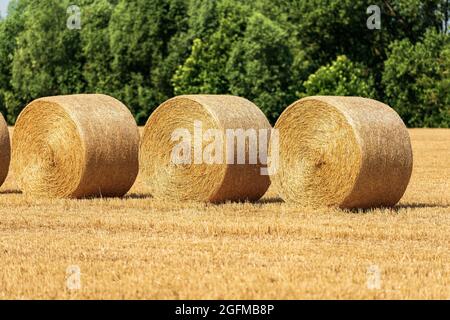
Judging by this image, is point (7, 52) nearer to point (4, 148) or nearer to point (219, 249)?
point (4, 148)

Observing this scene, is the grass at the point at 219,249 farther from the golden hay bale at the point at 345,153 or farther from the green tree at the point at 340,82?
the green tree at the point at 340,82

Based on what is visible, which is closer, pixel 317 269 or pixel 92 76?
pixel 317 269

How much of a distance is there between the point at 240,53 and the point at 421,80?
10492 millimetres

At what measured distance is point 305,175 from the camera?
15.7 metres

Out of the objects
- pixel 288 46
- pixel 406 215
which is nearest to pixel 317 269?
pixel 406 215

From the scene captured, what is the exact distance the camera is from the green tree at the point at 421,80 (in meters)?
56.7

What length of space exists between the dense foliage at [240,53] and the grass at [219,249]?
40.8 metres

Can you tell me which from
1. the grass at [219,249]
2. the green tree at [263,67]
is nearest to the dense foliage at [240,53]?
the green tree at [263,67]

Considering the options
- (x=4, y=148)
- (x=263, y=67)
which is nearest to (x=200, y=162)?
(x=4, y=148)

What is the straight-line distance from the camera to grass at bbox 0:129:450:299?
8.94 m

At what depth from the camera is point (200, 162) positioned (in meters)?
16.4

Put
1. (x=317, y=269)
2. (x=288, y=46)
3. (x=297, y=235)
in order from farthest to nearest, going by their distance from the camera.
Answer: (x=288, y=46), (x=297, y=235), (x=317, y=269)
